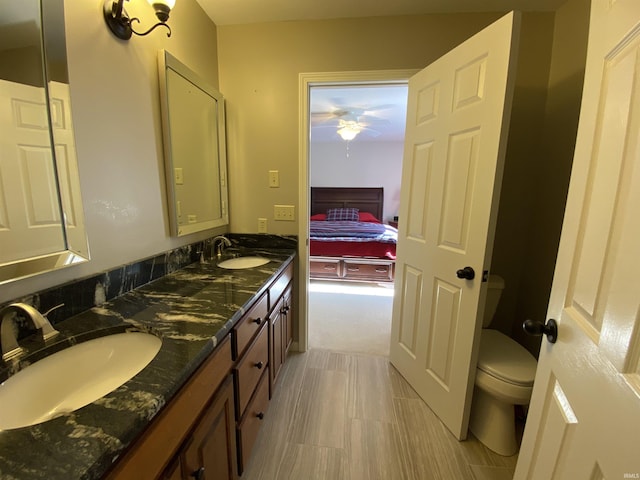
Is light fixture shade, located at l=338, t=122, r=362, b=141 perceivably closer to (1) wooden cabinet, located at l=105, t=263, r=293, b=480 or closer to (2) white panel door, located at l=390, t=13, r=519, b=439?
(2) white panel door, located at l=390, t=13, r=519, b=439

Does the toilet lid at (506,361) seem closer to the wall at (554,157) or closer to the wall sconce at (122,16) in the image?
the wall at (554,157)

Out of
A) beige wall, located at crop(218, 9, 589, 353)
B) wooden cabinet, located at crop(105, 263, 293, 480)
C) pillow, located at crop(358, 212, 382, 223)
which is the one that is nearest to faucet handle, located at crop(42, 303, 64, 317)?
wooden cabinet, located at crop(105, 263, 293, 480)

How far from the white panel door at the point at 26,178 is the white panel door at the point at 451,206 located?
1666 mm

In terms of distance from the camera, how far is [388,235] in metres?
4.00

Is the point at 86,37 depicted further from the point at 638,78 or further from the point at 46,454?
the point at 638,78

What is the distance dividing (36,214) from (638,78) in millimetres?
1558

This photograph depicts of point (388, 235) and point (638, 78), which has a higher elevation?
point (638, 78)

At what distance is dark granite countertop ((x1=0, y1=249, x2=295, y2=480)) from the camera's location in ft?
1.44

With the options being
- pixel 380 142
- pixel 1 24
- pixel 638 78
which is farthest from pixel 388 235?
pixel 1 24

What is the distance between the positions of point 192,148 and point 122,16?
0.64m

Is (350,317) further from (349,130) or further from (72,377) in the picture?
(349,130)

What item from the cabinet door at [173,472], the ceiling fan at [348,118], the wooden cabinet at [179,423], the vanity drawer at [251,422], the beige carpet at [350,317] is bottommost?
the beige carpet at [350,317]

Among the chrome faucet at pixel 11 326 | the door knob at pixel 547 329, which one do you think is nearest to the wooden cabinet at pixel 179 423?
the chrome faucet at pixel 11 326

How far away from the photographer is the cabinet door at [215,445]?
758mm
